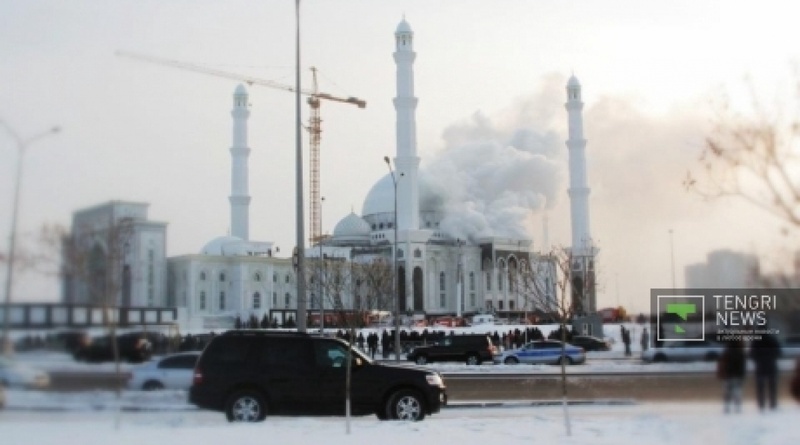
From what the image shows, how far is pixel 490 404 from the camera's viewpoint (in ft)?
59.9

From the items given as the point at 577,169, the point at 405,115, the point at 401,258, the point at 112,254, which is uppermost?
the point at 405,115

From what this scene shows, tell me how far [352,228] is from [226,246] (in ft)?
70.1

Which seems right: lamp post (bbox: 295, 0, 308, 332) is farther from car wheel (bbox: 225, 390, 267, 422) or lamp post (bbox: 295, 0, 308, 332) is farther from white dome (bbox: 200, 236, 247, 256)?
white dome (bbox: 200, 236, 247, 256)

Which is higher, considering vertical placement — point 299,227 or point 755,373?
point 299,227

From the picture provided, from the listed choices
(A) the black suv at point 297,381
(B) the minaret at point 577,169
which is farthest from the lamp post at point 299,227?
(B) the minaret at point 577,169

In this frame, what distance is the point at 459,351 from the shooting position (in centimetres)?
3472

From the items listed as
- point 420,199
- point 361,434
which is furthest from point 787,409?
point 420,199

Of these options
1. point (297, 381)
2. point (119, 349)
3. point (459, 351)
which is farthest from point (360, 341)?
point (119, 349)

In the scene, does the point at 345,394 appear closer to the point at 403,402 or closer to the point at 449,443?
the point at 403,402

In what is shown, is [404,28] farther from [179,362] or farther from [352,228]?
[179,362]

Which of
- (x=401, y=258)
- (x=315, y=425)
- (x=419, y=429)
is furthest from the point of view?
(x=401, y=258)

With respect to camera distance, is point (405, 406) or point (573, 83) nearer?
point (405, 406)

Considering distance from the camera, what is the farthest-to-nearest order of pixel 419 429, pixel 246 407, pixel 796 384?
1. pixel 246 407
2. pixel 419 429
3. pixel 796 384

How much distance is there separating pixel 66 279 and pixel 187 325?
6.10m
